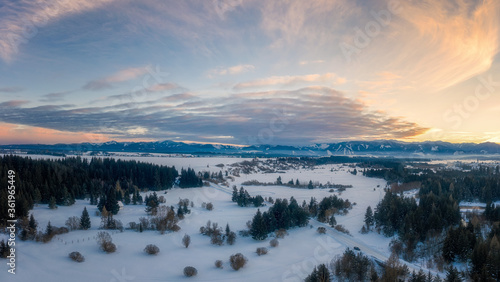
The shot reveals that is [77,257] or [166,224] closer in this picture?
[77,257]

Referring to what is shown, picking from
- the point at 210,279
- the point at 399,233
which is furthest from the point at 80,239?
the point at 399,233

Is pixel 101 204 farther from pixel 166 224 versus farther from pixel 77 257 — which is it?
pixel 77 257

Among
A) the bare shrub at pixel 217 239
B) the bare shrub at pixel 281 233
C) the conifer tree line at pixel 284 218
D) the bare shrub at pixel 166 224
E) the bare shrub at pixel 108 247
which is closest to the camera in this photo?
the bare shrub at pixel 108 247

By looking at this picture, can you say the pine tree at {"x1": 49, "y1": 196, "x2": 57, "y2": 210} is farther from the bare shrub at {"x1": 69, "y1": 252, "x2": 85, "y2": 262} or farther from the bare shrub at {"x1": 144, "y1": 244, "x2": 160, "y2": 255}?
the bare shrub at {"x1": 144, "y1": 244, "x2": 160, "y2": 255}

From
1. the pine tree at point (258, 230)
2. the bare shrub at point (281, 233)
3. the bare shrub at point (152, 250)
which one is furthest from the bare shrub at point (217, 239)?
the bare shrub at point (281, 233)

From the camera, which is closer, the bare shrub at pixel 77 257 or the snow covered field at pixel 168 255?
the snow covered field at pixel 168 255

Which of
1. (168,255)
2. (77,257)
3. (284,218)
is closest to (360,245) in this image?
(284,218)

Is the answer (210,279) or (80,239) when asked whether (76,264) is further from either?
(210,279)

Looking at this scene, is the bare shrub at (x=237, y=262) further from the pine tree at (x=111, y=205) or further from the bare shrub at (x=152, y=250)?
the pine tree at (x=111, y=205)
